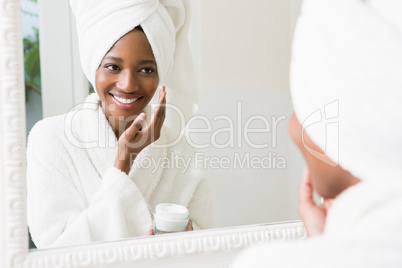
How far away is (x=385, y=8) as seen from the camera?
0.31m

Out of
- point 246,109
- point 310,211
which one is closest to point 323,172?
point 310,211

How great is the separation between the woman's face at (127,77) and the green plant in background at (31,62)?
86 millimetres

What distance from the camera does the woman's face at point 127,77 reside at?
65 cm

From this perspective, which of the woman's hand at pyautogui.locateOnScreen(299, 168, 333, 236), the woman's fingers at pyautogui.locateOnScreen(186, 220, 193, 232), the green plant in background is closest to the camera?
the woman's hand at pyautogui.locateOnScreen(299, 168, 333, 236)

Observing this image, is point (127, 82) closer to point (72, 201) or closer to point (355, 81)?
point (72, 201)

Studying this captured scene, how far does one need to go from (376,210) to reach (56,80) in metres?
0.50

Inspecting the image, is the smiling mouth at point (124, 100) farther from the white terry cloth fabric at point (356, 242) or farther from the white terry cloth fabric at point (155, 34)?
the white terry cloth fabric at point (356, 242)

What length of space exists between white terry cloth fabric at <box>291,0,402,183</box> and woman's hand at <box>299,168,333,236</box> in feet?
0.34

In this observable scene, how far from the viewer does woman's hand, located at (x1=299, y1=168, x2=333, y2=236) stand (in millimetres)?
425

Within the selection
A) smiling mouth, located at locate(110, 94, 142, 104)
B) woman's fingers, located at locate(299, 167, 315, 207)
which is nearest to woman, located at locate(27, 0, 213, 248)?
smiling mouth, located at locate(110, 94, 142, 104)

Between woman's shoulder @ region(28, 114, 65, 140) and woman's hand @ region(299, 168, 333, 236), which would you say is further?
woman's shoulder @ region(28, 114, 65, 140)

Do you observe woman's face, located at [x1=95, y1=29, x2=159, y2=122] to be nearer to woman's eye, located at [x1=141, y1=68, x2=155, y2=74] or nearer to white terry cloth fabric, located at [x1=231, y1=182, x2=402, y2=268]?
woman's eye, located at [x1=141, y1=68, x2=155, y2=74]

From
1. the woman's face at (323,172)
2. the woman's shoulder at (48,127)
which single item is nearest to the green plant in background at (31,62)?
the woman's shoulder at (48,127)

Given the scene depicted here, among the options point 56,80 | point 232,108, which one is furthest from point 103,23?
point 232,108
